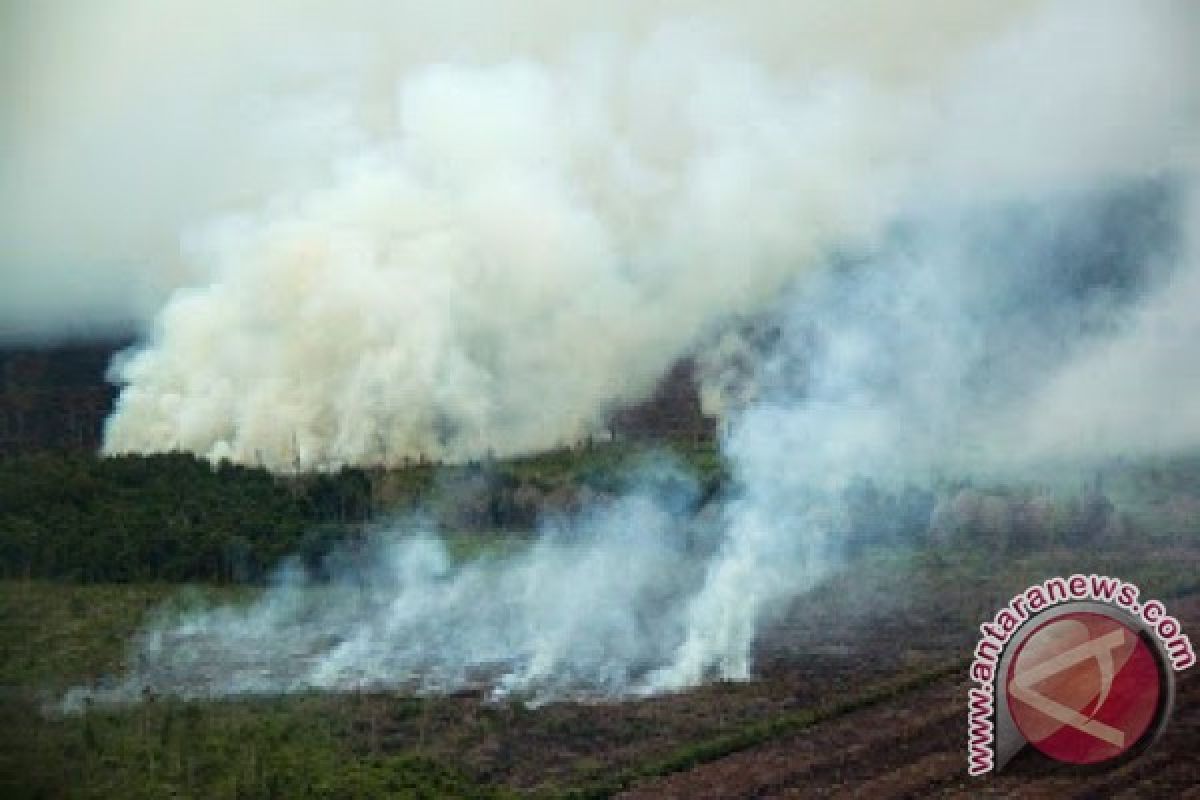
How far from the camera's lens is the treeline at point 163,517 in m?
35.6

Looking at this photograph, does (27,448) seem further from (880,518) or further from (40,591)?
(880,518)

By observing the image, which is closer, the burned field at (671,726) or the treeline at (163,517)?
the burned field at (671,726)

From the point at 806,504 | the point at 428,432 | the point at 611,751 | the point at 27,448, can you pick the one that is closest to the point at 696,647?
the point at 611,751

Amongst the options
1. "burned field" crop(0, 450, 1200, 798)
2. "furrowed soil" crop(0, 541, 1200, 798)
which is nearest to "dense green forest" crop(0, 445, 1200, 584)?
"burned field" crop(0, 450, 1200, 798)

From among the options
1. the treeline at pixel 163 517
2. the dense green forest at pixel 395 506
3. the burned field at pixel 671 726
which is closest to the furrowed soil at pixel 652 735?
the burned field at pixel 671 726

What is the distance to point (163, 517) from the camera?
125 ft

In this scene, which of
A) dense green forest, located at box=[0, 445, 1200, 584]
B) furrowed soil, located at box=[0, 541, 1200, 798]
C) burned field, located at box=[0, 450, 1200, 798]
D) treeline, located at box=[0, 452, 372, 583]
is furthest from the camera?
treeline, located at box=[0, 452, 372, 583]

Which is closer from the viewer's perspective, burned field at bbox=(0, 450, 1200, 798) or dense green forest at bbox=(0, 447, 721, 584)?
burned field at bbox=(0, 450, 1200, 798)

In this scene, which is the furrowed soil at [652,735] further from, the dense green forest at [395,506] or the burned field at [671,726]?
the dense green forest at [395,506]

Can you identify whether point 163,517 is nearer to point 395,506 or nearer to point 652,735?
point 395,506

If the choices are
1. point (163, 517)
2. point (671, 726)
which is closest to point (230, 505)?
point (163, 517)

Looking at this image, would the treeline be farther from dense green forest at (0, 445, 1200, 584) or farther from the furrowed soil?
the furrowed soil

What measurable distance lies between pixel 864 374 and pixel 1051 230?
12.6 meters

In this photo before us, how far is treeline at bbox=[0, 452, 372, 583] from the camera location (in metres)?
35.6
